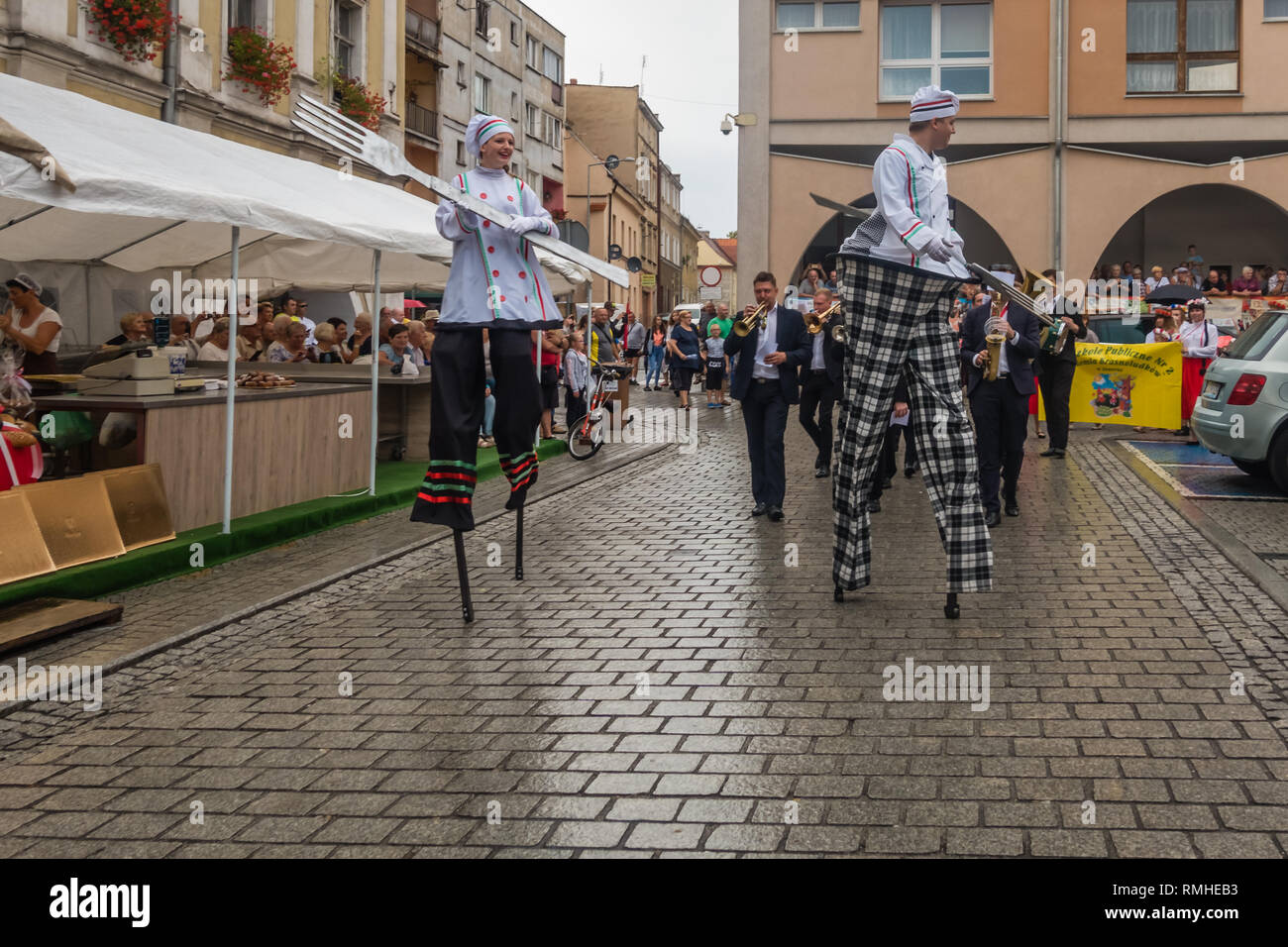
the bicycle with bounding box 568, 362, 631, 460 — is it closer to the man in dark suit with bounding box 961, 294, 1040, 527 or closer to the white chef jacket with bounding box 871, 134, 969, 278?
the man in dark suit with bounding box 961, 294, 1040, 527

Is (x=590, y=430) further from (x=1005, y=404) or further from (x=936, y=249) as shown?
(x=936, y=249)

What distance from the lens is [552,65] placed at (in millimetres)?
57500

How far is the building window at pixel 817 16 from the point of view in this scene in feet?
92.8

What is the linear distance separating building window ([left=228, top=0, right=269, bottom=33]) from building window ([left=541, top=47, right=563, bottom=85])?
3177 centimetres

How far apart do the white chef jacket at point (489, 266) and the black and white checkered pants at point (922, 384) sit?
1490 millimetres

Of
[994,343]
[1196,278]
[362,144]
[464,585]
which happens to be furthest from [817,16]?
[362,144]

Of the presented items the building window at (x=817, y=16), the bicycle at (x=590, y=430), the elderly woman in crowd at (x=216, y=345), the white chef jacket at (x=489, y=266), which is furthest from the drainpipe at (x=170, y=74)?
the white chef jacket at (x=489, y=266)

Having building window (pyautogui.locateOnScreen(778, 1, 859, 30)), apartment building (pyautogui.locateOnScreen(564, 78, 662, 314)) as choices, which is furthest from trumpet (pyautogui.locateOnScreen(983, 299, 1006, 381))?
apartment building (pyautogui.locateOnScreen(564, 78, 662, 314))

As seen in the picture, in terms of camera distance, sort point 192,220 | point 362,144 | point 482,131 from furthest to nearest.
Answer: point 192,220 < point 482,131 < point 362,144

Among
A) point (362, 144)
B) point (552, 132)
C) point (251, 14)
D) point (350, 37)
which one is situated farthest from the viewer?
point (552, 132)

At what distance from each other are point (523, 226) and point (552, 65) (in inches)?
2089

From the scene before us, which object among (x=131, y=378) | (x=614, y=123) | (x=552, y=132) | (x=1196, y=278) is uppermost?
(x=614, y=123)

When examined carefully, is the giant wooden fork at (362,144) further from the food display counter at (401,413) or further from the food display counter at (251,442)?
the food display counter at (401,413)
